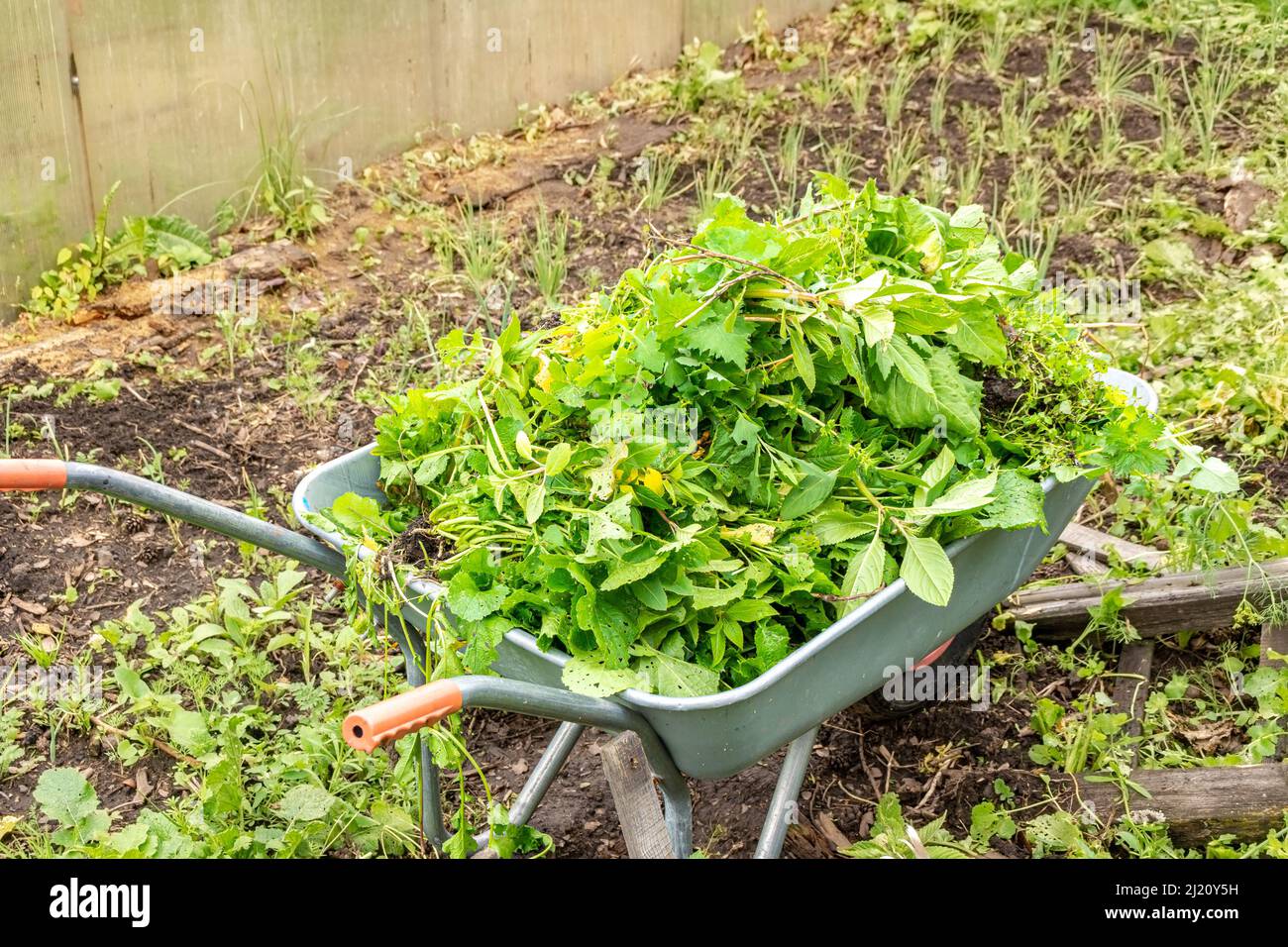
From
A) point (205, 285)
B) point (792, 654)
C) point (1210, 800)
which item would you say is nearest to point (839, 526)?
point (792, 654)

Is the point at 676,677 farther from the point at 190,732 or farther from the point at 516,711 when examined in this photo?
the point at 190,732

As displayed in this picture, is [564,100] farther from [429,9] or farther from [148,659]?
[148,659]

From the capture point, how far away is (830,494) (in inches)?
83.0

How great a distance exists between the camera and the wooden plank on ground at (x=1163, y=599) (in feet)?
9.60

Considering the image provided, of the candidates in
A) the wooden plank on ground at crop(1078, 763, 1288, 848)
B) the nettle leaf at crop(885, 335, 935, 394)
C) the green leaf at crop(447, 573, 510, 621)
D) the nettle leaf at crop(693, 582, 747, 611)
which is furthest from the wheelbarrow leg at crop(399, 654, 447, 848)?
the wooden plank on ground at crop(1078, 763, 1288, 848)

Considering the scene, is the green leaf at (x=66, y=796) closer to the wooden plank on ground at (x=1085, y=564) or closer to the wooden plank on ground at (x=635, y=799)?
the wooden plank on ground at (x=635, y=799)

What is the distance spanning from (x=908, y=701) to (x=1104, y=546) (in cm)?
86

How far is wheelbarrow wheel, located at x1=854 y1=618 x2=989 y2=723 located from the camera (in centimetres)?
285

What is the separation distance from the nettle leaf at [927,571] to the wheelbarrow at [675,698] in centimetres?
3

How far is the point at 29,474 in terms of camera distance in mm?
1822

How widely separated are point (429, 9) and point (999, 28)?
8.67 feet

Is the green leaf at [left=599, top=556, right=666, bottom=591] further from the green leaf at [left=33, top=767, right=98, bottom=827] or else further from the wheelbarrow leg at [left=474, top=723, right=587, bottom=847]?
the green leaf at [left=33, top=767, right=98, bottom=827]

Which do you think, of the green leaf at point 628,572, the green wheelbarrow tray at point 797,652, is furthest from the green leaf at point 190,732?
the green leaf at point 628,572

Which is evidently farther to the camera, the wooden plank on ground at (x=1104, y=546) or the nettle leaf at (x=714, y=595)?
the wooden plank on ground at (x=1104, y=546)
